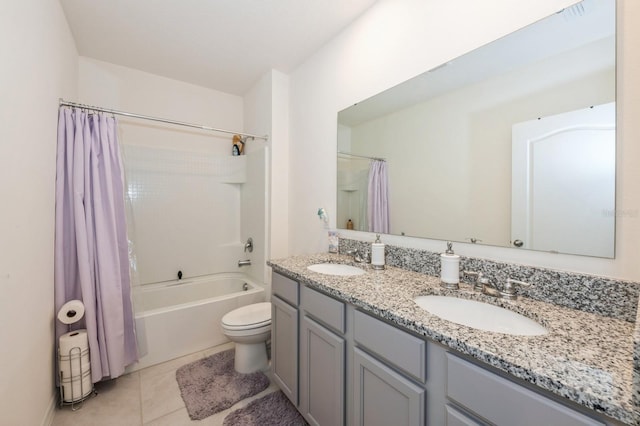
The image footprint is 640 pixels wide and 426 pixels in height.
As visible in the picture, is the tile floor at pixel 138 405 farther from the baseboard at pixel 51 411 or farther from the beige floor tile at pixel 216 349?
the beige floor tile at pixel 216 349

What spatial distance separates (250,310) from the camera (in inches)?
83.7

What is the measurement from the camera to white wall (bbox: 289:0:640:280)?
0.86m

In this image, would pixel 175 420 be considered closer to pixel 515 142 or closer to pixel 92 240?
pixel 92 240

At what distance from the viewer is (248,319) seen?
1966 millimetres

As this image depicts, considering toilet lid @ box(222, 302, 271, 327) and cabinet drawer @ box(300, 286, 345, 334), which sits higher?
cabinet drawer @ box(300, 286, 345, 334)

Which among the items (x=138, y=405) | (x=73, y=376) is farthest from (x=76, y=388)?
(x=138, y=405)

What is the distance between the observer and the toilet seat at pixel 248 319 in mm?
1858

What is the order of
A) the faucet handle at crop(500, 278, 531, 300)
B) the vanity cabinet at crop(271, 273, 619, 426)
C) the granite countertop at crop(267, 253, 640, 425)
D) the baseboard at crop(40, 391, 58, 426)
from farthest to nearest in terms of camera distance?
1. the baseboard at crop(40, 391, 58, 426)
2. the faucet handle at crop(500, 278, 531, 300)
3. the vanity cabinet at crop(271, 273, 619, 426)
4. the granite countertop at crop(267, 253, 640, 425)

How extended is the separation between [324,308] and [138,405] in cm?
144

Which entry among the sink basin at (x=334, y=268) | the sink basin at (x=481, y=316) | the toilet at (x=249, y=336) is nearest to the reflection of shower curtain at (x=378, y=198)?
the sink basin at (x=334, y=268)

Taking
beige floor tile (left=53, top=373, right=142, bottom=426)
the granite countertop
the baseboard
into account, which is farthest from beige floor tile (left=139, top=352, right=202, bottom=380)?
the granite countertop

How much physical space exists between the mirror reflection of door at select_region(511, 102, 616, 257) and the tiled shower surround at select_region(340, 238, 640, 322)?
98 millimetres

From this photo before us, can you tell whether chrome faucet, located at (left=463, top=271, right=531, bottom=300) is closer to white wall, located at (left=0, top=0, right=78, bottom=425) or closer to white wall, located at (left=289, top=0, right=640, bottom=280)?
white wall, located at (left=289, top=0, right=640, bottom=280)

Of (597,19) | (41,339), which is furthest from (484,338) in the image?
(41,339)
